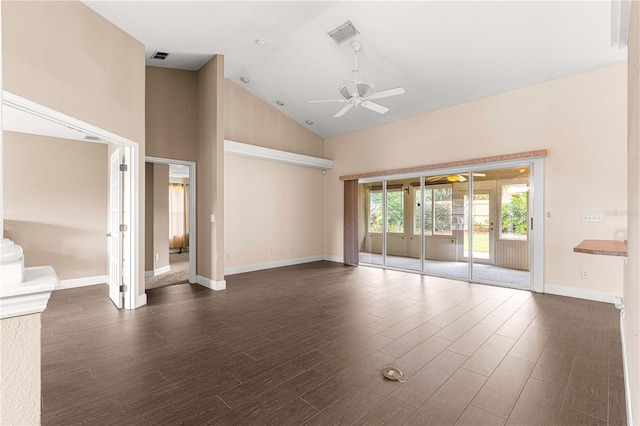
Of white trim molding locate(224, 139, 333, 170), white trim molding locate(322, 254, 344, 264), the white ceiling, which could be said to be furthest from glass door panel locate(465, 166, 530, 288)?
white trim molding locate(224, 139, 333, 170)

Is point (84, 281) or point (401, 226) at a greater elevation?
point (401, 226)

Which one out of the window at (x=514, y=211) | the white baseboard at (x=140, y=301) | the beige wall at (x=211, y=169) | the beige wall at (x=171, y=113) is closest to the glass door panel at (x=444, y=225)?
the window at (x=514, y=211)

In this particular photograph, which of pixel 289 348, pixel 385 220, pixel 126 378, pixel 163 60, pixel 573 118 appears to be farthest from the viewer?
pixel 385 220

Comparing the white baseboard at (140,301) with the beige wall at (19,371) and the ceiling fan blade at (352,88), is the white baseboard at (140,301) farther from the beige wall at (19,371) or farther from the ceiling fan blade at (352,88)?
the ceiling fan blade at (352,88)

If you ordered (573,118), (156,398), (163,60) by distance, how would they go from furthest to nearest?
(163,60) < (573,118) < (156,398)

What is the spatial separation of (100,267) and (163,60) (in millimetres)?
3799

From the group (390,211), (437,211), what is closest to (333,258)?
(390,211)

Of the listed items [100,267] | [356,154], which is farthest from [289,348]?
[356,154]

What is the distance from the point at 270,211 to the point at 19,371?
6253 millimetres

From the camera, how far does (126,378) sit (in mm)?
2350

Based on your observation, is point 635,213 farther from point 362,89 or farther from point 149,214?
point 149,214

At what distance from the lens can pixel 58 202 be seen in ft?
16.4

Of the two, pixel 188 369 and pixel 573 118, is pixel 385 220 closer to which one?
pixel 573 118

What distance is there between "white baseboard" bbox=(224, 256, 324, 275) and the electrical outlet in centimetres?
553
